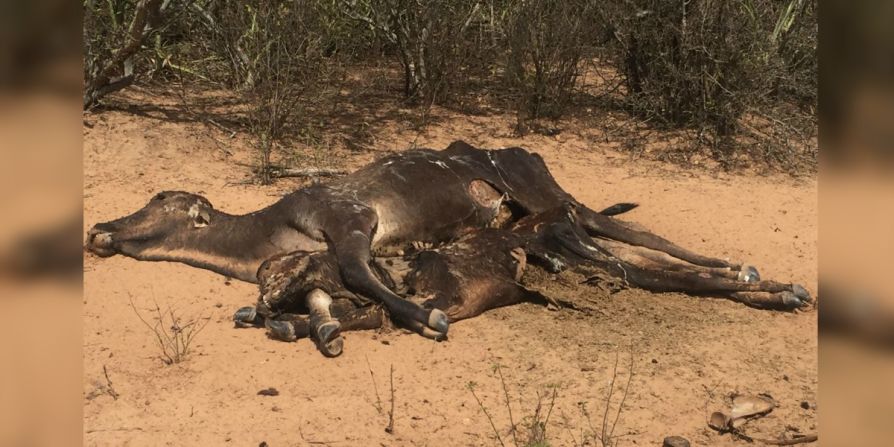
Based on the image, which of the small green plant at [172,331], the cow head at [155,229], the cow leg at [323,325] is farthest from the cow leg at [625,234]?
the small green plant at [172,331]

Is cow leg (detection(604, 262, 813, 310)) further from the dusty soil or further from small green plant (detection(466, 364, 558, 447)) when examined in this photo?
Answer: small green plant (detection(466, 364, 558, 447))

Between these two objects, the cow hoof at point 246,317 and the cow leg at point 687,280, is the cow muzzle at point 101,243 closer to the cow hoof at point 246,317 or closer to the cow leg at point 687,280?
the cow hoof at point 246,317

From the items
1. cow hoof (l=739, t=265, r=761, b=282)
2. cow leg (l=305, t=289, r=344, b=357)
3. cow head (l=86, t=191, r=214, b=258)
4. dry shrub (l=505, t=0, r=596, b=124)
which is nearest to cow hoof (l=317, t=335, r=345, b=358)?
cow leg (l=305, t=289, r=344, b=357)

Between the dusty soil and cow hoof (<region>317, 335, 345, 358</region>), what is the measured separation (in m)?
0.04

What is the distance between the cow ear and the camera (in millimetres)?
5559

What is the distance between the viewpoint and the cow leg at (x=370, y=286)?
4629 mm

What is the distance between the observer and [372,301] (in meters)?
4.81

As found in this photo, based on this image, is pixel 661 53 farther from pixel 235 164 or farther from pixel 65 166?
pixel 65 166

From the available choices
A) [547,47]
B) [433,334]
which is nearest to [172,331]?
[433,334]

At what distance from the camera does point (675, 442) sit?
3.64 meters

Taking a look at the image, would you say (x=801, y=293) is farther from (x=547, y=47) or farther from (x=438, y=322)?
(x=547, y=47)

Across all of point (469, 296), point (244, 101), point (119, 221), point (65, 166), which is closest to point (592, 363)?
point (469, 296)

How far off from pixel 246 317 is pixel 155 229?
4.20 ft

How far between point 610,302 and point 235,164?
3.73 m
